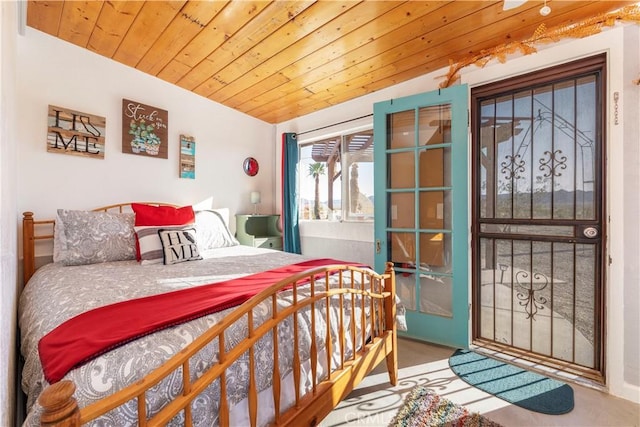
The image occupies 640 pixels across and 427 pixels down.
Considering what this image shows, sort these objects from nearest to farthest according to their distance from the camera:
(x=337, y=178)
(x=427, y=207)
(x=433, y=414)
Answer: (x=433, y=414), (x=427, y=207), (x=337, y=178)

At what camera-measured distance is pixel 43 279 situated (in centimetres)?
165

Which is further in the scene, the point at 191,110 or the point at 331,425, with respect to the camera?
the point at 191,110

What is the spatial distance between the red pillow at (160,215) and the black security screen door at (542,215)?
8.28 feet

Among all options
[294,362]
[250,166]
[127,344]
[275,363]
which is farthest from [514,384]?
[250,166]

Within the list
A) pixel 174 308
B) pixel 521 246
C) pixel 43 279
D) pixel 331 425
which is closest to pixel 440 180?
pixel 521 246

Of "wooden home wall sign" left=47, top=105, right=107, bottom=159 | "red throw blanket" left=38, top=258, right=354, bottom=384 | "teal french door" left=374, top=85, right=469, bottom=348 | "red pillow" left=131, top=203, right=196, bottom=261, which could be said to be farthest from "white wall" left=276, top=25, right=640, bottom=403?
"wooden home wall sign" left=47, top=105, right=107, bottom=159

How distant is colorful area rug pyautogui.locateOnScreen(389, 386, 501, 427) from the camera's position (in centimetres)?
149

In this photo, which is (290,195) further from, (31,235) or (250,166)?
(31,235)

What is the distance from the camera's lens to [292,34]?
80.1 inches

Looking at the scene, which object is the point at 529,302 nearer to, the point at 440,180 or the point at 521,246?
the point at 521,246

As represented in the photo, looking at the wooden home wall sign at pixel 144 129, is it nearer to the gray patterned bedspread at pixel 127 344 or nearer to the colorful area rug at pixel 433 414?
the gray patterned bedspread at pixel 127 344

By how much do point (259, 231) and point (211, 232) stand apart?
1.18m

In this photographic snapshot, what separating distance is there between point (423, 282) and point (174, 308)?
6.83ft

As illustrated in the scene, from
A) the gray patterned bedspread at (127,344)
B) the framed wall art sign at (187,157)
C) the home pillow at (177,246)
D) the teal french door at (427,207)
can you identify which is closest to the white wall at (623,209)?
the teal french door at (427,207)
